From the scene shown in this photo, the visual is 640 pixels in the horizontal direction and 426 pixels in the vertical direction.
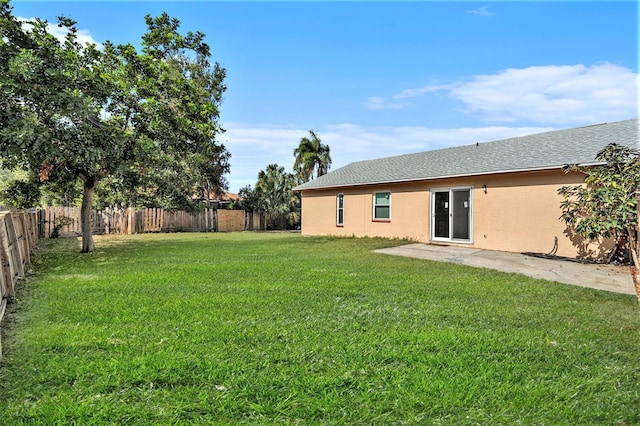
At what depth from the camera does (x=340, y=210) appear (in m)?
17.6

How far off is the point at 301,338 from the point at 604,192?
25.9 feet

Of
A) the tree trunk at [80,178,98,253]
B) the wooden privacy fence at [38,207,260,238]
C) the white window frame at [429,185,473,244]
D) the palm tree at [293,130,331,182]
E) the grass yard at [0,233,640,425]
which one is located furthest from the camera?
the palm tree at [293,130,331,182]

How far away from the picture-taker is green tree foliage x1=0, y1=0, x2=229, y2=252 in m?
8.10

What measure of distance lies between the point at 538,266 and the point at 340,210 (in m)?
9.85

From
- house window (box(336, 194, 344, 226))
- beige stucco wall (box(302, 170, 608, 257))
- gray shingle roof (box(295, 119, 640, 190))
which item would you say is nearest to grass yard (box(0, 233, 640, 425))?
beige stucco wall (box(302, 170, 608, 257))

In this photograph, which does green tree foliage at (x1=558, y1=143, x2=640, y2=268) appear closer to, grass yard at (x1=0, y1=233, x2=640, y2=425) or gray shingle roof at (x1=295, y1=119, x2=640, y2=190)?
gray shingle roof at (x1=295, y1=119, x2=640, y2=190)

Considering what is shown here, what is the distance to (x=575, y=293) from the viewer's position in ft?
19.7

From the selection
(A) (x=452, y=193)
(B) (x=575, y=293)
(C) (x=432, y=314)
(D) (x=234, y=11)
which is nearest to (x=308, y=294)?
(C) (x=432, y=314)

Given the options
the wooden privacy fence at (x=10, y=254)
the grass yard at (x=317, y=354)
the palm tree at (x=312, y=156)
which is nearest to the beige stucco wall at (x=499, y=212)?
the grass yard at (x=317, y=354)

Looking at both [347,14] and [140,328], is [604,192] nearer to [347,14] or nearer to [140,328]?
[347,14]

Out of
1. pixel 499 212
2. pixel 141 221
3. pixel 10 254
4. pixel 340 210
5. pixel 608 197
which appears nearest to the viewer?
pixel 10 254

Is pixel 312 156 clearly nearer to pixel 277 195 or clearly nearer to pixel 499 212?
pixel 277 195

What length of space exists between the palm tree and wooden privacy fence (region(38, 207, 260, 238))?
19.6ft

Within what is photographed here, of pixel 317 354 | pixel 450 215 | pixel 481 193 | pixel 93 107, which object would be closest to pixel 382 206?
pixel 450 215
